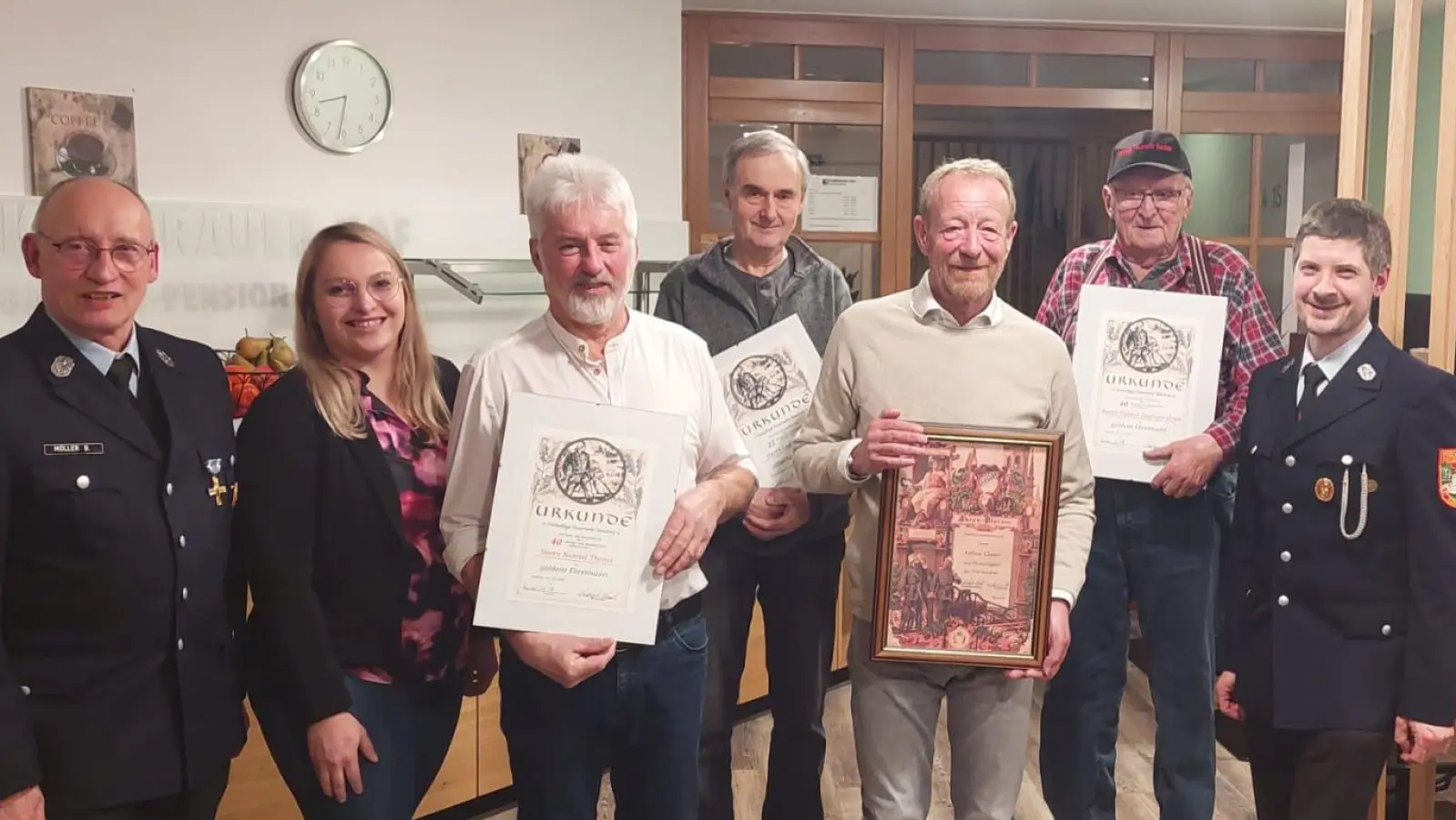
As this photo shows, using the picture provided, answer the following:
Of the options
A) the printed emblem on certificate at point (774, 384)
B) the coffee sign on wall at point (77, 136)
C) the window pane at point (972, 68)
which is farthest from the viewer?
the window pane at point (972, 68)

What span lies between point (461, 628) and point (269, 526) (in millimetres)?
307

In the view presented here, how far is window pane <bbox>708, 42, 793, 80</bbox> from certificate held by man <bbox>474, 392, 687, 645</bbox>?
11.2 ft

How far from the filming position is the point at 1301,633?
178 cm

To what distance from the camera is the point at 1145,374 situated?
6.80ft

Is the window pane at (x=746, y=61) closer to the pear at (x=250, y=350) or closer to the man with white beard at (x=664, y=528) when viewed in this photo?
the pear at (x=250, y=350)

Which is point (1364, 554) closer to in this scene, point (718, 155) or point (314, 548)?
point (314, 548)

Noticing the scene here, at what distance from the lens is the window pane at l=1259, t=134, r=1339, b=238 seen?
4.99 m

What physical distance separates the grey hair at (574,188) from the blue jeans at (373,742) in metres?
0.68

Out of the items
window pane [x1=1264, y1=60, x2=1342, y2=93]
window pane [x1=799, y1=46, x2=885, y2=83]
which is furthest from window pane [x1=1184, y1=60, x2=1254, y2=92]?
window pane [x1=799, y1=46, x2=885, y2=83]

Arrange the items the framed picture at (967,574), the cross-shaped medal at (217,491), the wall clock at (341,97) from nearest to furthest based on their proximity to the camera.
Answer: the cross-shaped medal at (217,491), the framed picture at (967,574), the wall clock at (341,97)

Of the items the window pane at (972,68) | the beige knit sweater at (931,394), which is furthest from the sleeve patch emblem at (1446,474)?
the window pane at (972,68)

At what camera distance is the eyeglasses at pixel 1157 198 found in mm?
2119

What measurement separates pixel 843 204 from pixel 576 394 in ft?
11.3

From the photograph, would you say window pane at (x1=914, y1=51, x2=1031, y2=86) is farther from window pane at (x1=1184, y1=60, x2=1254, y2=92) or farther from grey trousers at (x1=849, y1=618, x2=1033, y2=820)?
grey trousers at (x1=849, y1=618, x2=1033, y2=820)
